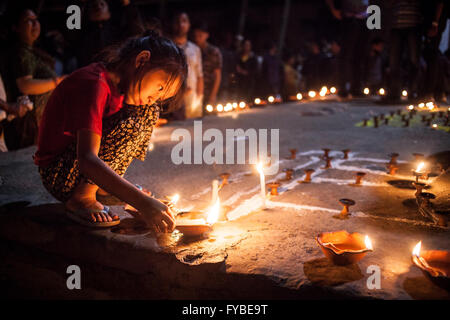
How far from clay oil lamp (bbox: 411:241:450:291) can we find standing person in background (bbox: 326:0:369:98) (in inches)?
434

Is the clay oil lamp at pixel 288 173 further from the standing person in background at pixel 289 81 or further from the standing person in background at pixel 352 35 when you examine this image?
the standing person in background at pixel 289 81

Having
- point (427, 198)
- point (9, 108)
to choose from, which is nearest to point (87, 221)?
point (427, 198)

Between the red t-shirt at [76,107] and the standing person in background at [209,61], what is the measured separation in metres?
7.06

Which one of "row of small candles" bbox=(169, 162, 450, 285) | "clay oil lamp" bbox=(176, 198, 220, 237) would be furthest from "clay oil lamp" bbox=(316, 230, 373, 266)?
"clay oil lamp" bbox=(176, 198, 220, 237)

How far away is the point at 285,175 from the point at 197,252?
225cm

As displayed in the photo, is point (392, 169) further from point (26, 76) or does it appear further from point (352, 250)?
point (26, 76)

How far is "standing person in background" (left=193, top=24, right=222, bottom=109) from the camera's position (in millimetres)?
9180

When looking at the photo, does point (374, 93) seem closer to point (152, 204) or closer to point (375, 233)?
point (375, 233)

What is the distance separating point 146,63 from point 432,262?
6.84 feet

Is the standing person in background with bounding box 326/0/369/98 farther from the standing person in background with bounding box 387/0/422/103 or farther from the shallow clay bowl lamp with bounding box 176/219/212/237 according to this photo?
the shallow clay bowl lamp with bounding box 176/219/212/237

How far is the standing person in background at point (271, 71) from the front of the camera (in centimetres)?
1287

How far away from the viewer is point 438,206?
298 cm

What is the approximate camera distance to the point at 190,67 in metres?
8.61

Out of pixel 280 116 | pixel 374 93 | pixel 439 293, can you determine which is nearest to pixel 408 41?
pixel 280 116
